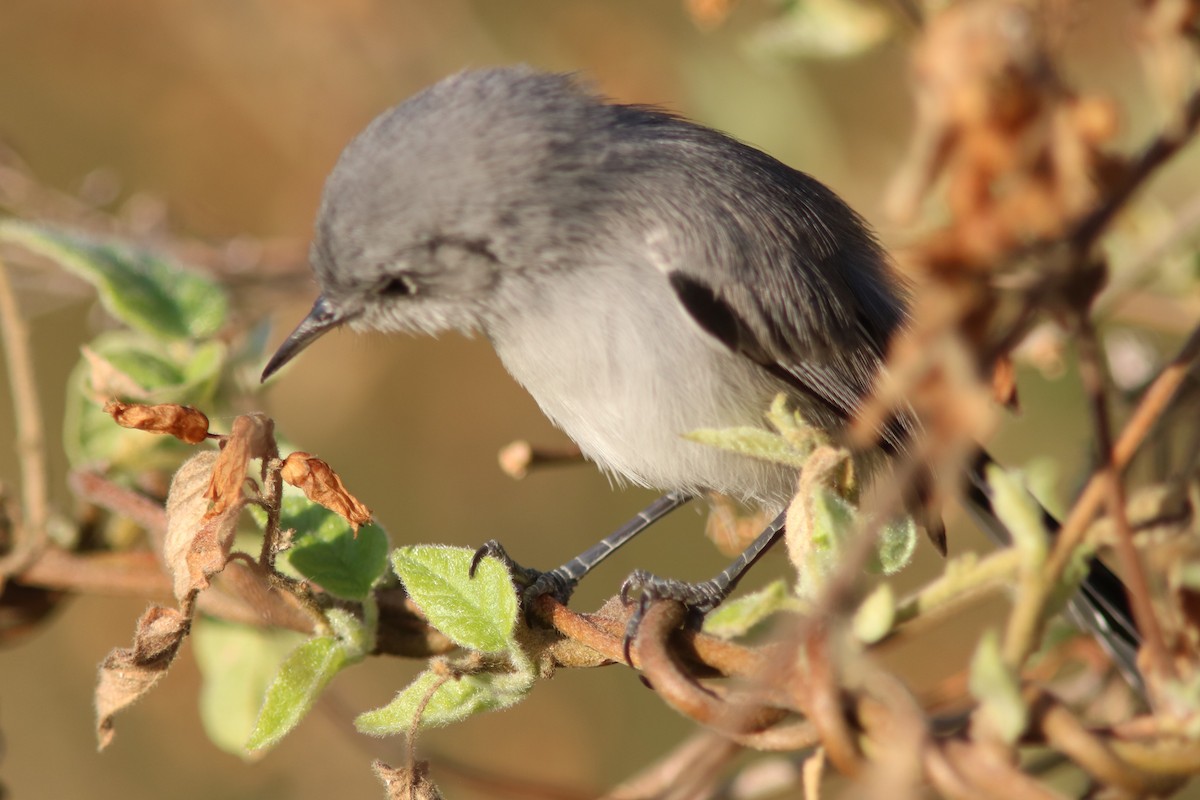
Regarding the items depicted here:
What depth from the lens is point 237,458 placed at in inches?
52.1

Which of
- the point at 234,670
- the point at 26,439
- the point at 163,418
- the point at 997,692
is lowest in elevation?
the point at 234,670

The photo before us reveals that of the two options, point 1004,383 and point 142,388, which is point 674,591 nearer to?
point 1004,383

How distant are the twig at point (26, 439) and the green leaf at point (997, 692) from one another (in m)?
1.49

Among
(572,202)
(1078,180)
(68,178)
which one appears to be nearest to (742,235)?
(572,202)

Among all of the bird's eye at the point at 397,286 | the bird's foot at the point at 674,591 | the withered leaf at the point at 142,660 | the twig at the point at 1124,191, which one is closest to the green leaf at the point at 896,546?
the bird's foot at the point at 674,591

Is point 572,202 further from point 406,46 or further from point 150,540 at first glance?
point 406,46

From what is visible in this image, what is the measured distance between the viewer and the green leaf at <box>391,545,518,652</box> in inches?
56.9

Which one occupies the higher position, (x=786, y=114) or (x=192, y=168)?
(x=786, y=114)

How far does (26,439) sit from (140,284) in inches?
14.1

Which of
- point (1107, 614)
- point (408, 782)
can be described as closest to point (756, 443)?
point (408, 782)

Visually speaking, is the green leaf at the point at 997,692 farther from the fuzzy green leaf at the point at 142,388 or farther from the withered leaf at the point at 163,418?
the fuzzy green leaf at the point at 142,388

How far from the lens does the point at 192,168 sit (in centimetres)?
423

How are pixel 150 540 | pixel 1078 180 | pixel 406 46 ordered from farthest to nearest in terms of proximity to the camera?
pixel 406 46 < pixel 150 540 < pixel 1078 180

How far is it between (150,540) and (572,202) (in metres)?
0.99
